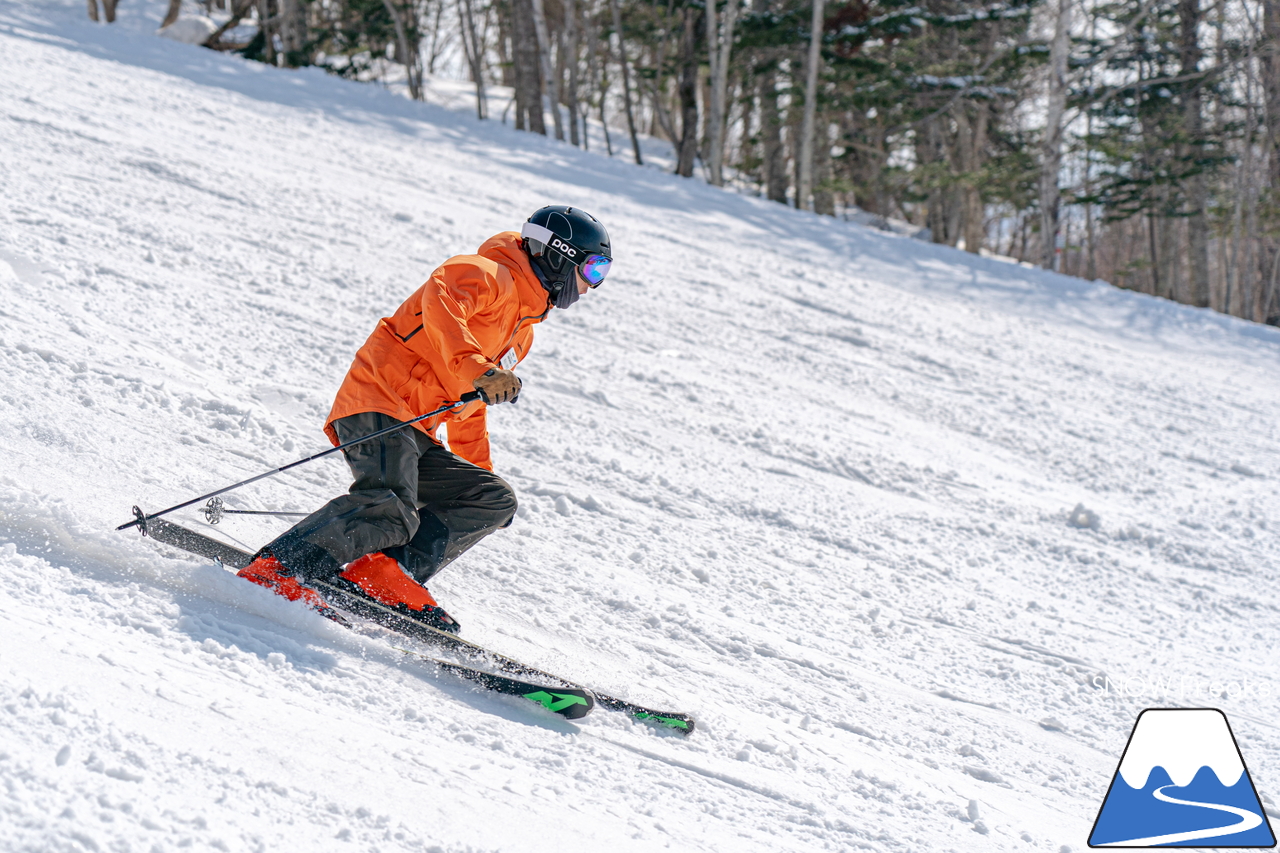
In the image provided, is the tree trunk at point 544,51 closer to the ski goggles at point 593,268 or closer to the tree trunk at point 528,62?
the tree trunk at point 528,62

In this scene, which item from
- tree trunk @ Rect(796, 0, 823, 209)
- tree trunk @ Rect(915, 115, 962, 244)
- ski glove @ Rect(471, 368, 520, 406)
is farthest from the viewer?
tree trunk @ Rect(915, 115, 962, 244)

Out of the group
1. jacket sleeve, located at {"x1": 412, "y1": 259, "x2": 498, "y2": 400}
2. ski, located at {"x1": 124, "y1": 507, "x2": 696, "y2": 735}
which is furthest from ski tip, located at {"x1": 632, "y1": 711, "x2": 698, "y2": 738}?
jacket sleeve, located at {"x1": 412, "y1": 259, "x2": 498, "y2": 400}

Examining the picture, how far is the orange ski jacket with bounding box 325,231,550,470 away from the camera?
9.44ft

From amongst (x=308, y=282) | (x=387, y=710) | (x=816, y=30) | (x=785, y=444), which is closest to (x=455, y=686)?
(x=387, y=710)

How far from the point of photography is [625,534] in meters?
4.37

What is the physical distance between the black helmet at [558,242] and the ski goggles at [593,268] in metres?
0.02

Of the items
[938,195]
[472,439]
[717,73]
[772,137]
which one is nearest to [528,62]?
[717,73]

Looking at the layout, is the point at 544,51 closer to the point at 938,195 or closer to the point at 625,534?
the point at 938,195

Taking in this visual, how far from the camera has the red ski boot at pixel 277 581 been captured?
295 centimetres

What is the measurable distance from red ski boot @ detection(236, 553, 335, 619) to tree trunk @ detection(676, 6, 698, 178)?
1437cm

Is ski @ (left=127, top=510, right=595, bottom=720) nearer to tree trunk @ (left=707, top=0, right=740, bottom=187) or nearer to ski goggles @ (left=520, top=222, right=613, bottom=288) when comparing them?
ski goggles @ (left=520, top=222, right=613, bottom=288)

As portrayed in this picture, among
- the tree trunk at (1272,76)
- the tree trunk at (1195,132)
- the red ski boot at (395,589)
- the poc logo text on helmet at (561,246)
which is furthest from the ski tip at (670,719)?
the tree trunk at (1272,76)

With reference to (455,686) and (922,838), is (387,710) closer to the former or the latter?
(455,686)

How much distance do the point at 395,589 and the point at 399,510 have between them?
35 cm
